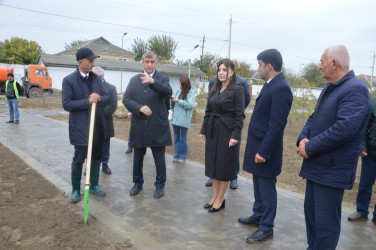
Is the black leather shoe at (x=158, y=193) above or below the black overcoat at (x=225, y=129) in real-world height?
below

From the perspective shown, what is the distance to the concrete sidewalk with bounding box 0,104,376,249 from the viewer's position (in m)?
3.16

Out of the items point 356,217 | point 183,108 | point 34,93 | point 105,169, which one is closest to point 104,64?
point 34,93

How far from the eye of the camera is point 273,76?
313 centimetres

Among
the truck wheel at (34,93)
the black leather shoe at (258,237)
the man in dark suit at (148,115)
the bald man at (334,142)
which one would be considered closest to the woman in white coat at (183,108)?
the man in dark suit at (148,115)

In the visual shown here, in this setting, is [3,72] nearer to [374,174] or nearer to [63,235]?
[63,235]

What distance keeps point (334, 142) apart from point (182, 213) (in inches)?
84.9

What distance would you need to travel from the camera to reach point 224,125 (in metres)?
3.68

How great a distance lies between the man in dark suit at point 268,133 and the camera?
298cm

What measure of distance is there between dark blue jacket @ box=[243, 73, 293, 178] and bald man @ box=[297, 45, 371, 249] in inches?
15.4

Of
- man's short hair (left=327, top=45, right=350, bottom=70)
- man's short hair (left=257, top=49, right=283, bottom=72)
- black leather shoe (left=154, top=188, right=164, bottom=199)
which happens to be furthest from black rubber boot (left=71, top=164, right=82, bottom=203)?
man's short hair (left=327, top=45, right=350, bottom=70)

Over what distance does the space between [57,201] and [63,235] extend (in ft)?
3.33

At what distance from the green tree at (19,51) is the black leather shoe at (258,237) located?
43.8 meters

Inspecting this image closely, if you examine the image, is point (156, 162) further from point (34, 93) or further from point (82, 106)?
point (34, 93)

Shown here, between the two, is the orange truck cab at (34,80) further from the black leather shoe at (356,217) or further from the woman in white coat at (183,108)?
the black leather shoe at (356,217)
